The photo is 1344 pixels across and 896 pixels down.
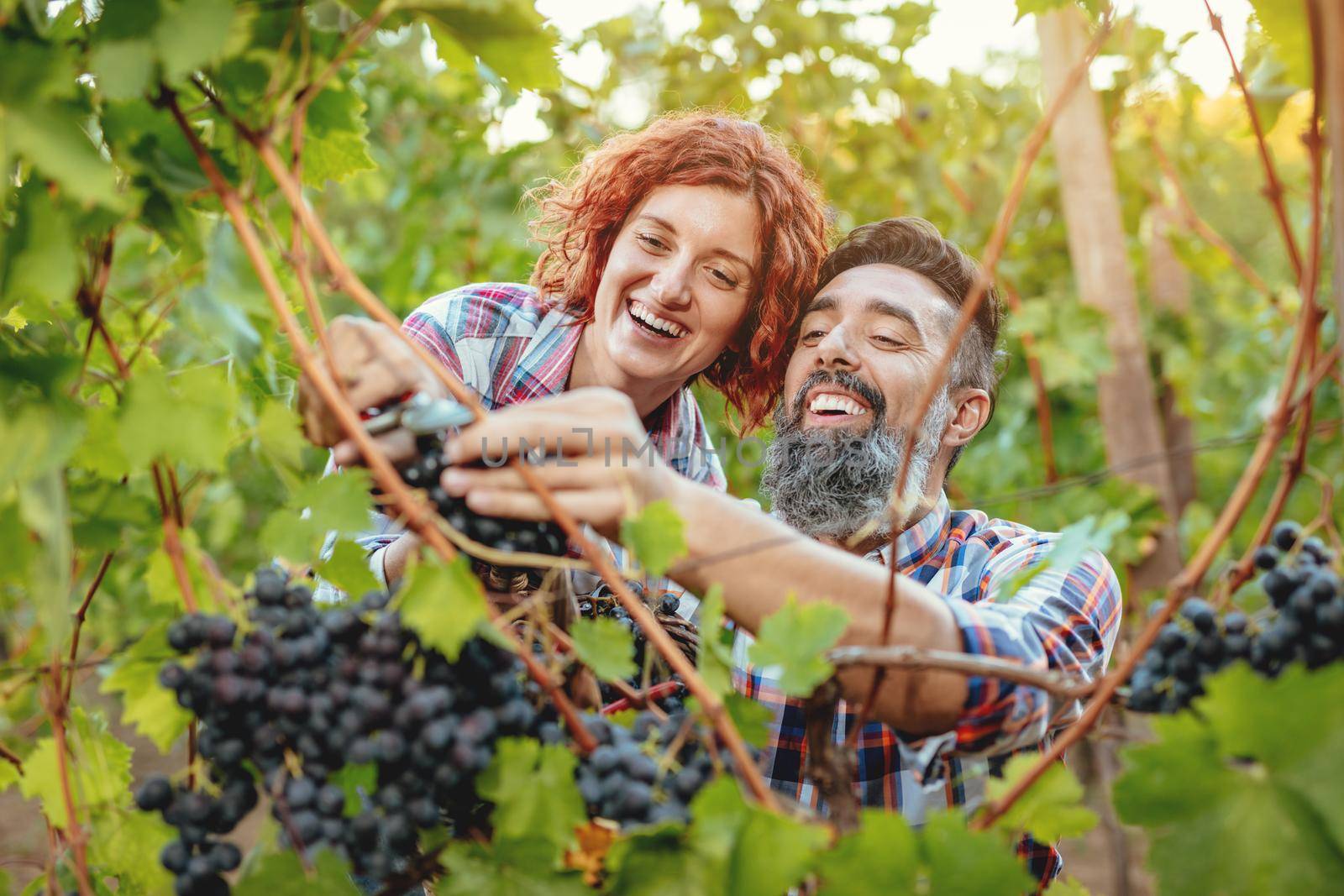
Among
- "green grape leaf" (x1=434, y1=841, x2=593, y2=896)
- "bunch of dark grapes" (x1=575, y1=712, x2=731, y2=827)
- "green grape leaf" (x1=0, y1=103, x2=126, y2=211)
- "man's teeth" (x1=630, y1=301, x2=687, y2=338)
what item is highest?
"green grape leaf" (x1=0, y1=103, x2=126, y2=211)

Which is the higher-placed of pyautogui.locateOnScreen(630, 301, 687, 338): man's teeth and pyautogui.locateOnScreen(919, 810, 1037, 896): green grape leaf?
pyautogui.locateOnScreen(630, 301, 687, 338): man's teeth

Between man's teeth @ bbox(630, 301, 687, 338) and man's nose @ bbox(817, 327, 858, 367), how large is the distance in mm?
263

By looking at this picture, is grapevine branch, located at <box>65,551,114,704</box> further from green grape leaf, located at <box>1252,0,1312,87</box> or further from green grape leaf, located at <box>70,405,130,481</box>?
green grape leaf, located at <box>1252,0,1312,87</box>

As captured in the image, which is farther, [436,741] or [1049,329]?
[1049,329]

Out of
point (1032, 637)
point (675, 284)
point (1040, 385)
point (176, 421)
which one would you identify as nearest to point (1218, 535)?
point (1032, 637)

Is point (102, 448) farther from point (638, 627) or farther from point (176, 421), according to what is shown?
point (638, 627)

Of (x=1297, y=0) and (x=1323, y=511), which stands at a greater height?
(x=1297, y=0)

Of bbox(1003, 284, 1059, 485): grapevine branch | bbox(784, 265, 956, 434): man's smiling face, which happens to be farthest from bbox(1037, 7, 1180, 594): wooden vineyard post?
bbox(784, 265, 956, 434): man's smiling face

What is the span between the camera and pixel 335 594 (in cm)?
162

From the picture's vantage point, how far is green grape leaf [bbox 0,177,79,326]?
80cm

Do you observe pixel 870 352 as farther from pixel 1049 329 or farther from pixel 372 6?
pixel 1049 329

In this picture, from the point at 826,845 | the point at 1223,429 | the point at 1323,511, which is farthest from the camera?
the point at 1223,429

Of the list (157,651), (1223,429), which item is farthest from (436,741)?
(1223,429)

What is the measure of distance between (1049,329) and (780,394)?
1792 millimetres
